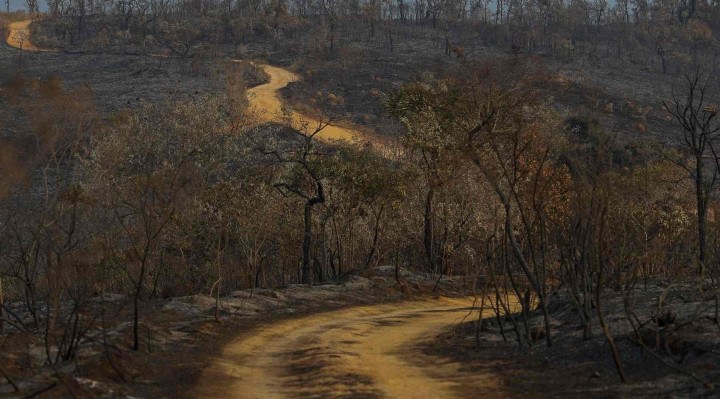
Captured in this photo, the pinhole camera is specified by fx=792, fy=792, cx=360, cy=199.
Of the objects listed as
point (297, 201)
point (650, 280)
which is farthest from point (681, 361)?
point (297, 201)

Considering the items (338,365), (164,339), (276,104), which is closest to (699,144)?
(338,365)

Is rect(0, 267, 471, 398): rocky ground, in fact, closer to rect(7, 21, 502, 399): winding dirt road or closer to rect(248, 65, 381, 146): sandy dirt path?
rect(7, 21, 502, 399): winding dirt road

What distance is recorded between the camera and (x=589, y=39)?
14450cm

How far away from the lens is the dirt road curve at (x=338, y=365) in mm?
15508

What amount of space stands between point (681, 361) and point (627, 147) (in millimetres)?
54007

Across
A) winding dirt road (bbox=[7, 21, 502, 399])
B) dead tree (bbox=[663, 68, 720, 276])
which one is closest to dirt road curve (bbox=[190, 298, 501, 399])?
winding dirt road (bbox=[7, 21, 502, 399])

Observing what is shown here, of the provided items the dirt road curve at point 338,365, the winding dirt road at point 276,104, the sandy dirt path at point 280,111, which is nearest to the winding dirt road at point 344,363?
the dirt road curve at point 338,365

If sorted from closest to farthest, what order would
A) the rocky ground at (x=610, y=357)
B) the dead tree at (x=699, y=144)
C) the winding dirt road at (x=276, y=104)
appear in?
the rocky ground at (x=610, y=357), the dead tree at (x=699, y=144), the winding dirt road at (x=276, y=104)

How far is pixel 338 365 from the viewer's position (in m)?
17.9

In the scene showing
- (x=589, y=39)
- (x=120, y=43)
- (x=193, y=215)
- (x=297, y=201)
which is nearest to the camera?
(x=193, y=215)

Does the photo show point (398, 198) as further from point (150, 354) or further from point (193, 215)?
point (150, 354)

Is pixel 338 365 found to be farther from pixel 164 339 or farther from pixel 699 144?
pixel 699 144

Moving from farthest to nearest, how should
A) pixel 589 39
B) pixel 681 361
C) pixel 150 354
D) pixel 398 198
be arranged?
pixel 589 39
pixel 398 198
pixel 150 354
pixel 681 361

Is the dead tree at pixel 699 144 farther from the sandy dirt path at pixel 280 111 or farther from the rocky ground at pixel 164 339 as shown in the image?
the sandy dirt path at pixel 280 111
